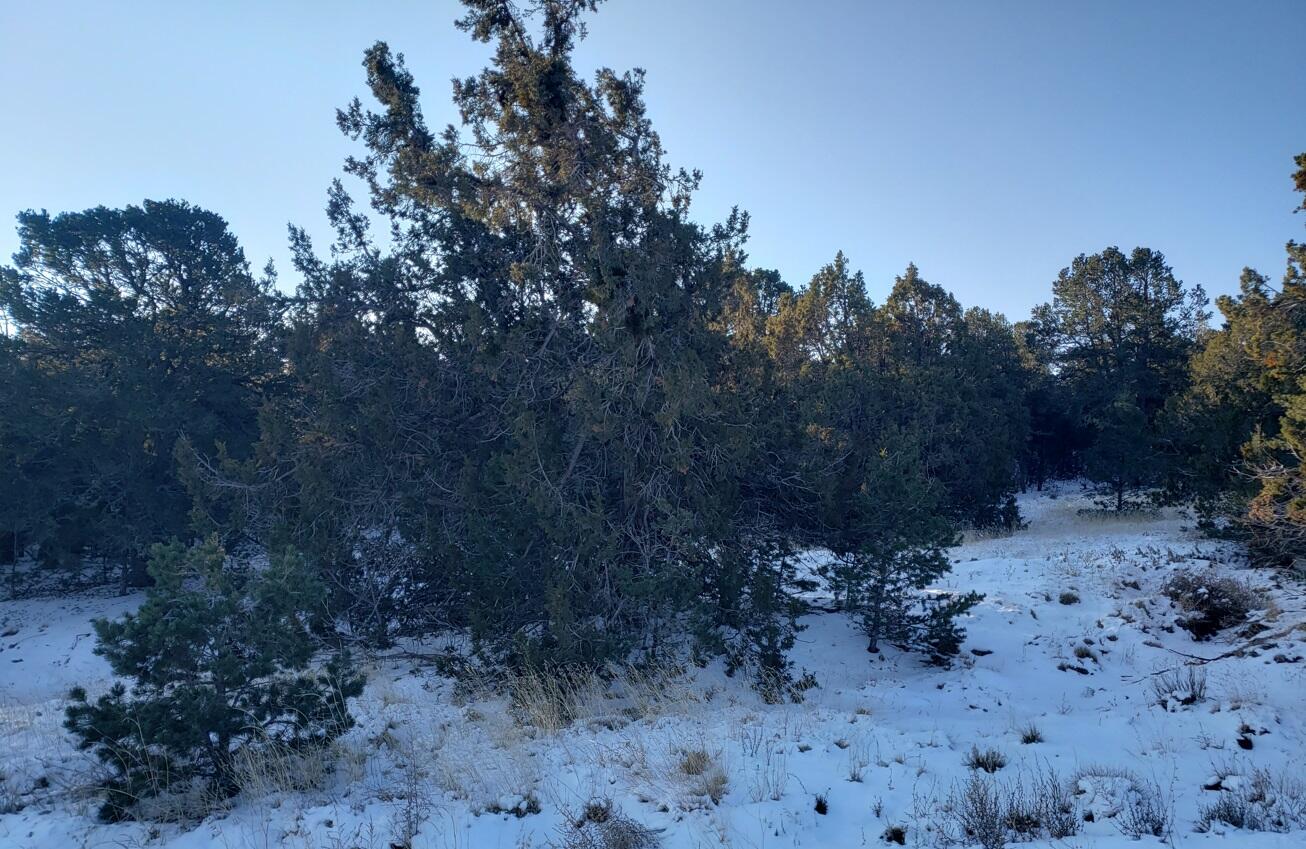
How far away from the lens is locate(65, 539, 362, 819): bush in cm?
494

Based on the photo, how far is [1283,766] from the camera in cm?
516

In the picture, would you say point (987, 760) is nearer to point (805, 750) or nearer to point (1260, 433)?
point (805, 750)

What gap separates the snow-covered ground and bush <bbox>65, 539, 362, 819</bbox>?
36 cm

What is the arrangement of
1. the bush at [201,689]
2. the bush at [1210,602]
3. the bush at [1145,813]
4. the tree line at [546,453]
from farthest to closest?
1. the bush at [1210,602]
2. the tree line at [546,453]
3. the bush at [201,689]
4. the bush at [1145,813]

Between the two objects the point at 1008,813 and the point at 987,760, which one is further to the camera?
the point at 987,760

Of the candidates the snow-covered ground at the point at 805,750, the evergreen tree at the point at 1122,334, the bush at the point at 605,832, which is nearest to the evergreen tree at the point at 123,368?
the snow-covered ground at the point at 805,750

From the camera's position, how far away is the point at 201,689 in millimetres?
5191

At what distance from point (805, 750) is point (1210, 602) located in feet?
24.2

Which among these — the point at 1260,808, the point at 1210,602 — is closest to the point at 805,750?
the point at 1260,808

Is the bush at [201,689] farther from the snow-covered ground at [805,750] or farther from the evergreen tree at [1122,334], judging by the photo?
the evergreen tree at [1122,334]

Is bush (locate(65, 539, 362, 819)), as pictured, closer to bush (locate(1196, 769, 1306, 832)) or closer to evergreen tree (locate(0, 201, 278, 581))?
bush (locate(1196, 769, 1306, 832))

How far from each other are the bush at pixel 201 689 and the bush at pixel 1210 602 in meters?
10.4

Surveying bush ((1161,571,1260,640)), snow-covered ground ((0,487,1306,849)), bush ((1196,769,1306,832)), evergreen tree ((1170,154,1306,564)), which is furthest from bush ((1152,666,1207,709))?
evergreen tree ((1170,154,1306,564))

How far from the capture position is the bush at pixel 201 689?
4.94 metres
